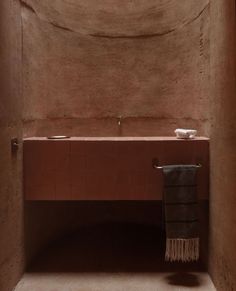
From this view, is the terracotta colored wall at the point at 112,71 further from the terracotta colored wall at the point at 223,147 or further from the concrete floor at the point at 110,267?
the terracotta colored wall at the point at 223,147

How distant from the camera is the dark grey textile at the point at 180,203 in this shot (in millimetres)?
2496

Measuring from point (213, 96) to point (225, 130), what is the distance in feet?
1.29

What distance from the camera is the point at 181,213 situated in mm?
2506

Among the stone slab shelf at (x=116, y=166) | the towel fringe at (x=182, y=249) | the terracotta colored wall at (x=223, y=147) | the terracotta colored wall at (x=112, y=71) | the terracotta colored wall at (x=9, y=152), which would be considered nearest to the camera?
the terracotta colored wall at (x=223, y=147)

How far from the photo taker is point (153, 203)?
142 inches

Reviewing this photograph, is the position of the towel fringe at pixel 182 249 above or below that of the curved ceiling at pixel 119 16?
below

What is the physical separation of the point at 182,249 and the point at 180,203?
29 centimetres

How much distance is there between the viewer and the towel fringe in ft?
8.14

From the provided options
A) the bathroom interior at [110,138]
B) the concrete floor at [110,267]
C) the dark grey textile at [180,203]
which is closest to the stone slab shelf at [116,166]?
the bathroom interior at [110,138]

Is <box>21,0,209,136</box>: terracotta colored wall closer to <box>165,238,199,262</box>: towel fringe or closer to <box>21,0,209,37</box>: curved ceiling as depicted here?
<box>21,0,209,37</box>: curved ceiling

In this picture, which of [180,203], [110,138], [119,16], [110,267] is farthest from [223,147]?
[119,16]

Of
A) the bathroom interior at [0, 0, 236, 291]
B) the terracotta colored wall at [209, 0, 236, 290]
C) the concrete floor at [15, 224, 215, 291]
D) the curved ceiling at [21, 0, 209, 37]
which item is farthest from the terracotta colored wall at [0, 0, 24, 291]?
the terracotta colored wall at [209, 0, 236, 290]

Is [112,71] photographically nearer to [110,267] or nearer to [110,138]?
[110,138]

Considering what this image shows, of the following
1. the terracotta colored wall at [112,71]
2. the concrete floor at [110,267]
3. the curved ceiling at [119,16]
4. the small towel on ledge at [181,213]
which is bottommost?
the concrete floor at [110,267]
